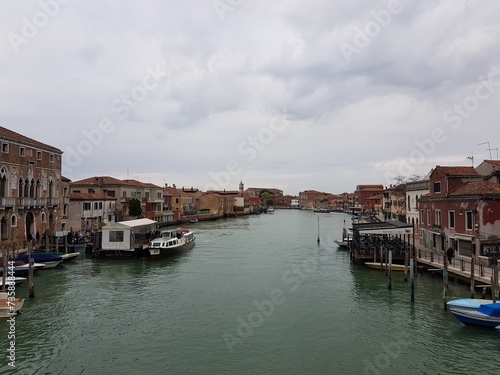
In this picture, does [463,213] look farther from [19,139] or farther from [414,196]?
[19,139]

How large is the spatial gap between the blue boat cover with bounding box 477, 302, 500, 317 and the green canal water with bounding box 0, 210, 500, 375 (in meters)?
0.63

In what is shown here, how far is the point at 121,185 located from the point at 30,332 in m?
40.2

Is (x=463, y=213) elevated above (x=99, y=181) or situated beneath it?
situated beneath

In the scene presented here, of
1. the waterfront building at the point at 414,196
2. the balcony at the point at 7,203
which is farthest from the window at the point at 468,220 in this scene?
the balcony at the point at 7,203

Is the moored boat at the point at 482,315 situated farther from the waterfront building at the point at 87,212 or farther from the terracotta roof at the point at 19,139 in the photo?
the waterfront building at the point at 87,212

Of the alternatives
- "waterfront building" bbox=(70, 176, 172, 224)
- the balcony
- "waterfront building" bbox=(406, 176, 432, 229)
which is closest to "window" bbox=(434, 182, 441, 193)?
"waterfront building" bbox=(406, 176, 432, 229)

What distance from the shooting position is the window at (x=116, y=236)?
28953mm

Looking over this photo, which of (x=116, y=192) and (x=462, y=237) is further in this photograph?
(x=116, y=192)

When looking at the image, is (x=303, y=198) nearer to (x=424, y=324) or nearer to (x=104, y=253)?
(x=104, y=253)

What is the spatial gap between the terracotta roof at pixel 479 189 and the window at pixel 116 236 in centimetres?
2257

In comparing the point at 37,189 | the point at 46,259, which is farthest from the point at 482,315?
the point at 37,189

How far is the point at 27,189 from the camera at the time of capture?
96.7 ft

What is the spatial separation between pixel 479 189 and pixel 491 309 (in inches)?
395

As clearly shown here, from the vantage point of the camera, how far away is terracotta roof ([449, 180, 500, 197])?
20.4m
